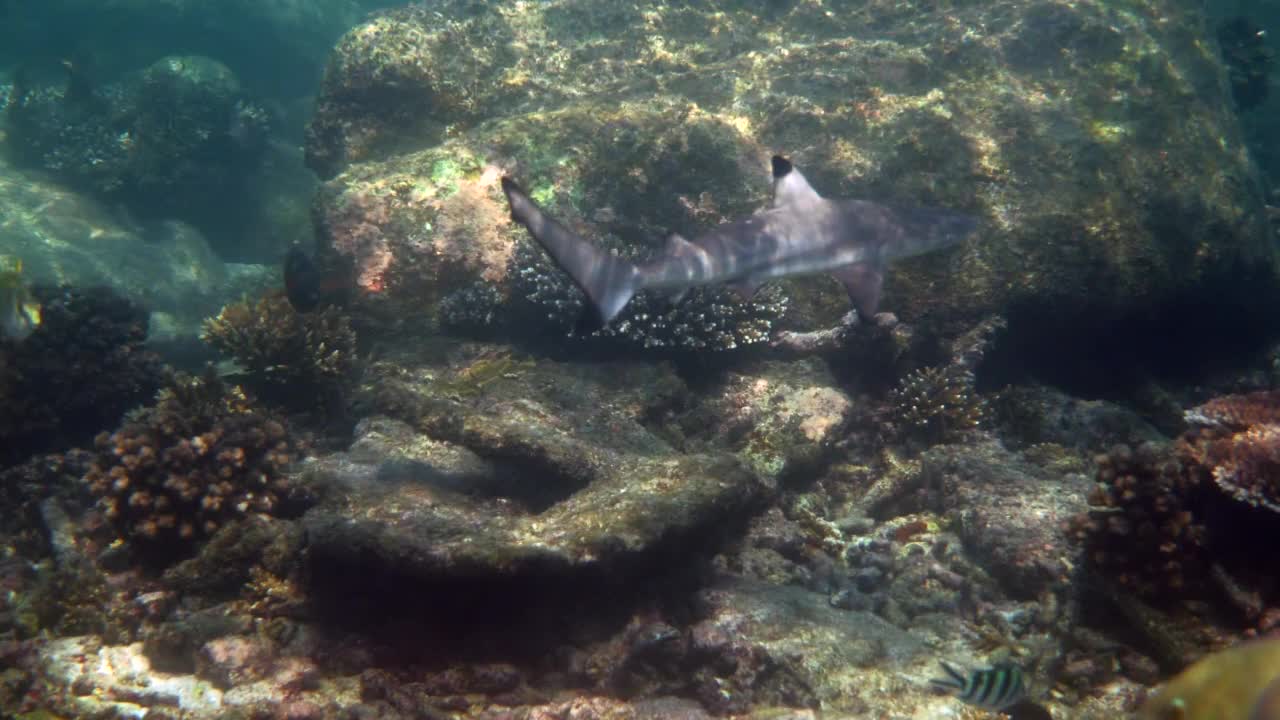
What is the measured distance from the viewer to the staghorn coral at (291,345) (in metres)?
7.41

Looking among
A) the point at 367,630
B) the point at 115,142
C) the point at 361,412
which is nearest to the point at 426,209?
the point at 361,412

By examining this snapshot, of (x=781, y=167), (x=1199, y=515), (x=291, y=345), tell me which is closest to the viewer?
(x=1199, y=515)

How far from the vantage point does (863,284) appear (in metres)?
5.89

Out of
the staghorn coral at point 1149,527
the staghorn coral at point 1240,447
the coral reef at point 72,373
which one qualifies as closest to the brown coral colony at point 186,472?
the coral reef at point 72,373

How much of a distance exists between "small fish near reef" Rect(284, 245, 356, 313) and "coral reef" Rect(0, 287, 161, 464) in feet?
6.80

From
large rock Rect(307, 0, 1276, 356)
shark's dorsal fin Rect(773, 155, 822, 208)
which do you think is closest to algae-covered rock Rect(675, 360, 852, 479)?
large rock Rect(307, 0, 1276, 356)

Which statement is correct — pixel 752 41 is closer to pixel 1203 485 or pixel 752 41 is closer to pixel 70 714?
pixel 1203 485

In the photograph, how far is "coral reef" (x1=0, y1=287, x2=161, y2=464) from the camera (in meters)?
7.21

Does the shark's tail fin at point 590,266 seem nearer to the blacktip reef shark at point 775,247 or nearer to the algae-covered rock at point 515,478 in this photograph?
the blacktip reef shark at point 775,247

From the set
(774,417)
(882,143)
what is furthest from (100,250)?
(882,143)

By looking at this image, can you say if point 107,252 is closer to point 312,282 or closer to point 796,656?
point 312,282

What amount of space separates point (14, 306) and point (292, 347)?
7.81 ft

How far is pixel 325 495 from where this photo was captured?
5469 mm

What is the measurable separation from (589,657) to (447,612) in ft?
3.55
